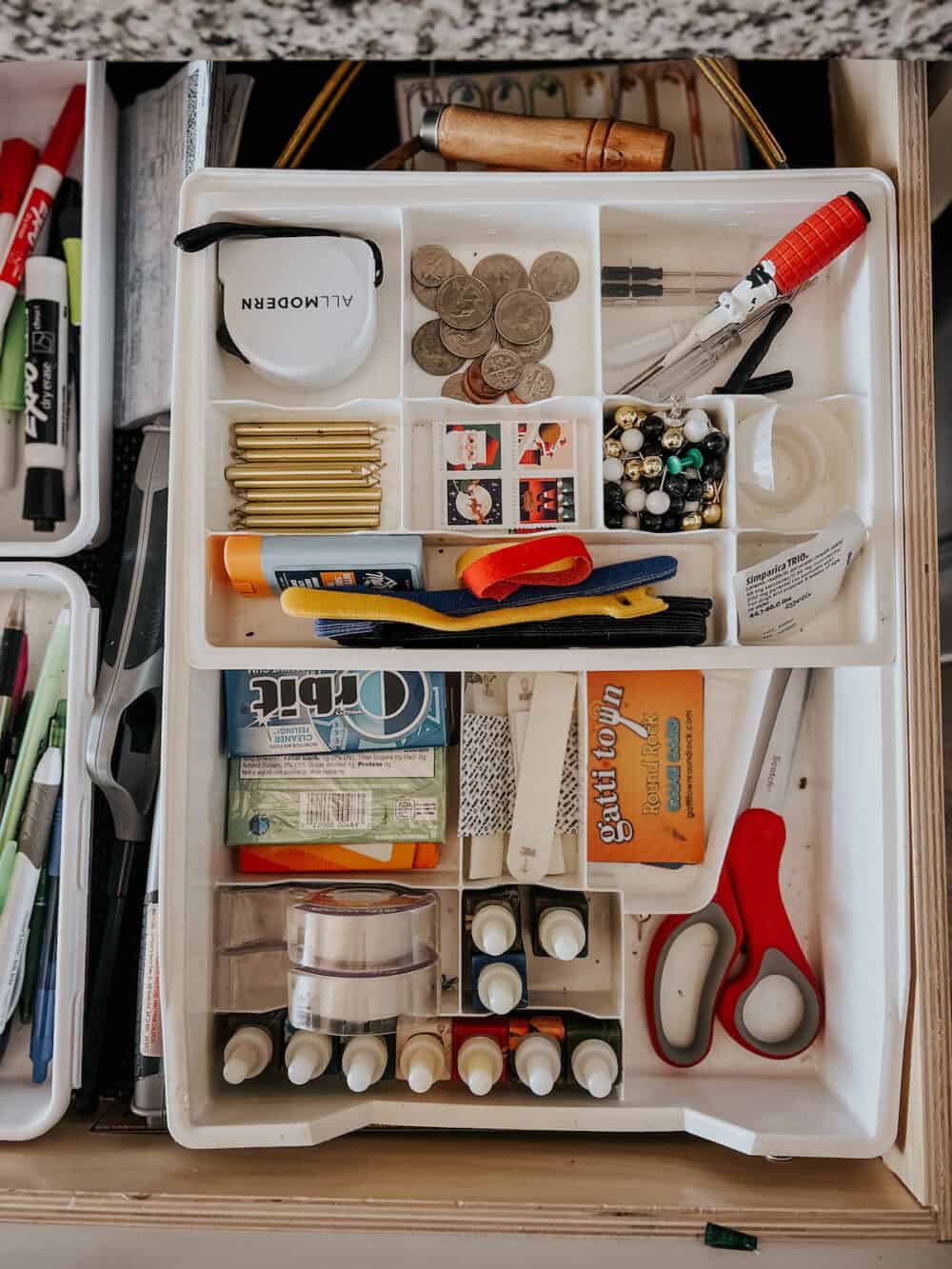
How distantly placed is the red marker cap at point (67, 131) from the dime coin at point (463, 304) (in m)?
0.45

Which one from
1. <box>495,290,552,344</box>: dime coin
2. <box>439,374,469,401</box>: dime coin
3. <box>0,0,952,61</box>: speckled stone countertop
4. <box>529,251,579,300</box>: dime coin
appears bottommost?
<box>439,374,469,401</box>: dime coin

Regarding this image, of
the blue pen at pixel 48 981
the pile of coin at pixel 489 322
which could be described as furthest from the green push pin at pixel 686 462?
the blue pen at pixel 48 981

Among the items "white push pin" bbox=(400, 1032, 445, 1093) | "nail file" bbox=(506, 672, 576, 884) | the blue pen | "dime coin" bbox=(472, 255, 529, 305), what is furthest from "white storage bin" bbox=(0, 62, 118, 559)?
"white push pin" bbox=(400, 1032, 445, 1093)

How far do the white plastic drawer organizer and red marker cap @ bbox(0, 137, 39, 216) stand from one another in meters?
0.26

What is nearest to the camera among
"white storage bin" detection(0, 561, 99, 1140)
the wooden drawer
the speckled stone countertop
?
the speckled stone countertop

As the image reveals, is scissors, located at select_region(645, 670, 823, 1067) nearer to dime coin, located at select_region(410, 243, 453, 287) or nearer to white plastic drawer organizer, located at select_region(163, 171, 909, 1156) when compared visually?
white plastic drawer organizer, located at select_region(163, 171, 909, 1156)

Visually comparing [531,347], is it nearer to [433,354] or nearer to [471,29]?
[433,354]

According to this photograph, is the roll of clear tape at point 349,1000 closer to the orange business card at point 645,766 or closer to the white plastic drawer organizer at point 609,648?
the white plastic drawer organizer at point 609,648

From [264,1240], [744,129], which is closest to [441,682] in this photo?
[264,1240]

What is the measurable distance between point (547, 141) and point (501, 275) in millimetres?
139

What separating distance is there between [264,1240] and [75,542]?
0.68m

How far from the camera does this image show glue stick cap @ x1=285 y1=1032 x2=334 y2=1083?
0.85 meters

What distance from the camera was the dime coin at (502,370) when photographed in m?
0.90

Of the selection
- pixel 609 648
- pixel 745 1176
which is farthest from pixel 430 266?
pixel 745 1176
